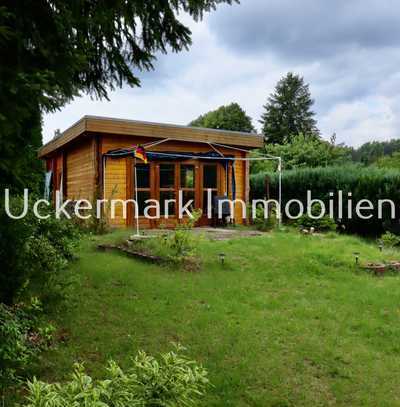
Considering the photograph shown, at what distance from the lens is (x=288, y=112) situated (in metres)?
39.8

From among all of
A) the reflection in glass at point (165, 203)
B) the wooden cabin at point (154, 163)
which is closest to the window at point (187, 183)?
the wooden cabin at point (154, 163)

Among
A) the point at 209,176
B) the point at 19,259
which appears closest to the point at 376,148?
the point at 209,176

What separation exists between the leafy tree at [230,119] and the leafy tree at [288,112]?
2634 millimetres

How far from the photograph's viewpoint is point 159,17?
4316 mm

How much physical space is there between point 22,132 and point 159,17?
104 inches

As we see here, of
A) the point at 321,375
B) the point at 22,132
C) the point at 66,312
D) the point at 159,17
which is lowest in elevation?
the point at 321,375

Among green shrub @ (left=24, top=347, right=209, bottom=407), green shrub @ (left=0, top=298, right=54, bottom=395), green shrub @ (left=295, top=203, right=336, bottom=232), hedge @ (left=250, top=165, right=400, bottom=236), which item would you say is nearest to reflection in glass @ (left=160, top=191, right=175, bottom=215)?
green shrub @ (left=295, top=203, right=336, bottom=232)

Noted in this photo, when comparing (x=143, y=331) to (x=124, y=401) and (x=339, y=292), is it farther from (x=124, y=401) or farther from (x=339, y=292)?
(x=339, y=292)

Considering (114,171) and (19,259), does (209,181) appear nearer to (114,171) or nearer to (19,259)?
(114,171)

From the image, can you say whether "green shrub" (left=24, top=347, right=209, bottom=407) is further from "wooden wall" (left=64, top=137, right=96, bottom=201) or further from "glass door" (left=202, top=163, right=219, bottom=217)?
"glass door" (left=202, top=163, right=219, bottom=217)

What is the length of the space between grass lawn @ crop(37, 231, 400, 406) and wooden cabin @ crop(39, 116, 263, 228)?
12.7 feet

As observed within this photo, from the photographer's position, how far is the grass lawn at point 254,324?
3.29 meters

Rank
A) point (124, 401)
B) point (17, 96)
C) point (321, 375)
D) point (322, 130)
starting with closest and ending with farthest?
point (124, 401) → point (17, 96) → point (321, 375) → point (322, 130)

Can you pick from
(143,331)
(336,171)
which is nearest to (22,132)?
(143,331)
